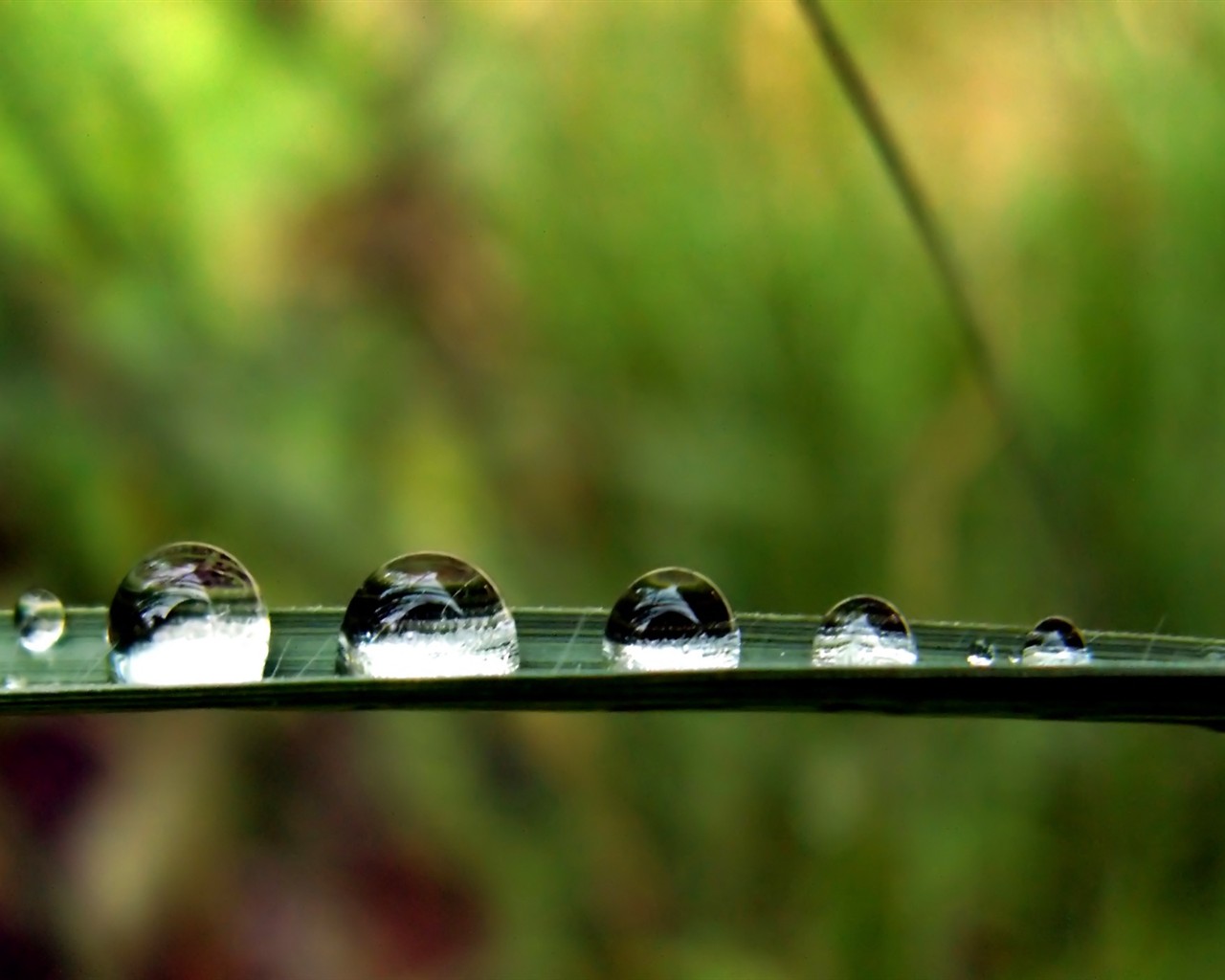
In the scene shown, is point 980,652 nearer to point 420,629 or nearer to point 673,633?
point 673,633

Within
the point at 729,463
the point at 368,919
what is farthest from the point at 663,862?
the point at 729,463

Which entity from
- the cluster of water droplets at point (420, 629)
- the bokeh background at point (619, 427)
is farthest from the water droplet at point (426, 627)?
the bokeh background at point (619, 427)

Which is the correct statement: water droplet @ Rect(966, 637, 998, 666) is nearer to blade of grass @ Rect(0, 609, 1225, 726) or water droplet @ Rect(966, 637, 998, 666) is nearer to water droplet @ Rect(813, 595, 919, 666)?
water droplet @ Rect(813, 595, 919, 666)

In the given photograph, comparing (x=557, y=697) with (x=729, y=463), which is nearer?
(x=557, y=697)

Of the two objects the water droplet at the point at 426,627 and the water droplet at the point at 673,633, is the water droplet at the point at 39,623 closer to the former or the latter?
the water droplet at the point at 426,627

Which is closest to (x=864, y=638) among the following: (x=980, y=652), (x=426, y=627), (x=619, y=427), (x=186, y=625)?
(x=980, y=652)

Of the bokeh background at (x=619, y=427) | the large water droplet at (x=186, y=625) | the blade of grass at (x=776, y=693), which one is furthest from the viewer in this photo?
the bokeh background at (x=619, y=427)

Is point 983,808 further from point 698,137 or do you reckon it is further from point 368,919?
point 698,137

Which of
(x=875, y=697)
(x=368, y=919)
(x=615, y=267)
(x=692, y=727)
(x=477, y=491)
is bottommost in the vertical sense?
(x=875, y=697)
